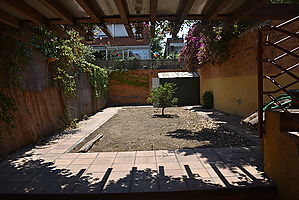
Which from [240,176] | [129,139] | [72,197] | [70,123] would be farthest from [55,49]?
[240,176]

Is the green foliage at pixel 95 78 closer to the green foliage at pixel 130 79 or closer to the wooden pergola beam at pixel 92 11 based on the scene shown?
the green foliage at pixel 130 79

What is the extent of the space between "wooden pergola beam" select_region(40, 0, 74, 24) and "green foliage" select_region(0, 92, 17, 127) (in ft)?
6.25

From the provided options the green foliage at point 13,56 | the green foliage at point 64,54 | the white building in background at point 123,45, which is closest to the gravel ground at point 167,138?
the green foliage at point 64,54

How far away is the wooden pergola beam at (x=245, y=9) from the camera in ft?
7.88

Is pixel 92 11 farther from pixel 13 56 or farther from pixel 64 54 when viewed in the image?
pixel 64 54

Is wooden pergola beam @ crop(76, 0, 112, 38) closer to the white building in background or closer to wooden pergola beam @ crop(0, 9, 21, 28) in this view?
wooden pergola beam @ crop(0, 9, 21, 28)

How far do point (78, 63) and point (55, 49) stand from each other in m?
1.76

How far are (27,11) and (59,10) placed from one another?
42cm

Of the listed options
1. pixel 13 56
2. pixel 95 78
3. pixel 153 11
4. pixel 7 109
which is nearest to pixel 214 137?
pixel 153 11

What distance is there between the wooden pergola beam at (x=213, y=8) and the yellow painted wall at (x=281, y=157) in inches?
57.8

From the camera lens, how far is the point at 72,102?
6.80 meters

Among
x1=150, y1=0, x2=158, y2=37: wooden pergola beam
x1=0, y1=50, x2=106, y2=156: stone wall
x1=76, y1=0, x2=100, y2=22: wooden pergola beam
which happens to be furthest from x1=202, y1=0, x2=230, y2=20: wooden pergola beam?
x1=0, y1=50, x2=106, y2=156: stone wall

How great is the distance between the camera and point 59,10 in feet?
8.70

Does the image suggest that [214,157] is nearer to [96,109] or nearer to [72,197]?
[72,197]
